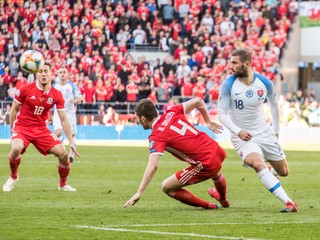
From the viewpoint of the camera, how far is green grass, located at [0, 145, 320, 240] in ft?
35.3

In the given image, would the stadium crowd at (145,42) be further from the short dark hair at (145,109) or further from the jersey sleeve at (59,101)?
the short dark hair at (145,109)

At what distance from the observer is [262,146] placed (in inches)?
528

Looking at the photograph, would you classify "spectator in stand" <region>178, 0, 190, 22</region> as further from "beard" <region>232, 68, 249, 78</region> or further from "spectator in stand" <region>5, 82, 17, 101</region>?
"beard" <region>232, 68, 249, 78</region>

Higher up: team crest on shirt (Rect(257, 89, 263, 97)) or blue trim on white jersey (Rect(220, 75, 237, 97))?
blue trim on white jersey (Rect(220, 75, 237, 97))

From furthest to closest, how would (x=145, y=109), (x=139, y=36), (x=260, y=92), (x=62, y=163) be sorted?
(x=139, y=36)
(x=62, y=163)
(x=260, y=92)
(x=145, y=109)

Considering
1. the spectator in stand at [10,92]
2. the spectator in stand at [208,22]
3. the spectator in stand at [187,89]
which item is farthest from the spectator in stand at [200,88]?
the spectator in stand at [10,92]

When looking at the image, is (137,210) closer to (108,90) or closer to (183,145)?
(183,145)

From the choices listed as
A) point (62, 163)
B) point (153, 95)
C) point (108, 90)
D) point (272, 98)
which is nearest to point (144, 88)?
point (153, 95)

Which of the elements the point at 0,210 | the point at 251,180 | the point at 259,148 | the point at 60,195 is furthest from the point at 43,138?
the point at 251,180

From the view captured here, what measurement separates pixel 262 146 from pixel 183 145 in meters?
1.23

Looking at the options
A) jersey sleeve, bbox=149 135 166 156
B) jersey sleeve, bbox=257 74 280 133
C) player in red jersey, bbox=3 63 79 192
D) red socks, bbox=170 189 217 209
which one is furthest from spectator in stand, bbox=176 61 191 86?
jersey sleeve, bbox=149 135 166 156

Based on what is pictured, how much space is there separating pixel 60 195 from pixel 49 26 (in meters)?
28.7

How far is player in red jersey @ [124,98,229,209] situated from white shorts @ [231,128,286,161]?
0.29 meters

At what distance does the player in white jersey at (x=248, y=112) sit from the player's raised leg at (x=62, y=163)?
11.4ft
